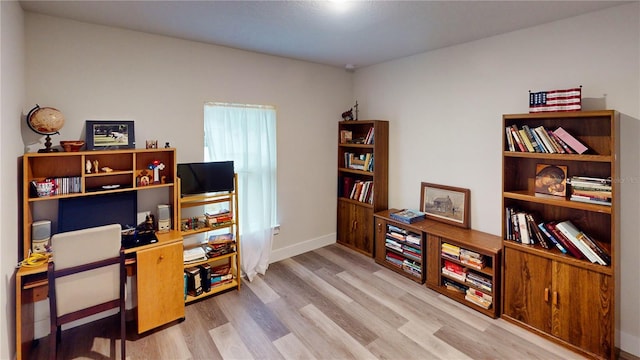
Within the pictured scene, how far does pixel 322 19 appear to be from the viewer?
2512 mm

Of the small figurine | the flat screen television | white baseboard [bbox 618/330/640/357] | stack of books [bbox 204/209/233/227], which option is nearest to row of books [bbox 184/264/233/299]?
stack of books [bbox 204/209/233/227]

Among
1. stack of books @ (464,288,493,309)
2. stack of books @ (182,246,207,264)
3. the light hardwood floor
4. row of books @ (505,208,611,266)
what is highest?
row of books @ (505,208,611,266)

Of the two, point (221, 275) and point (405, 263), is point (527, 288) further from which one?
point (221, 275)

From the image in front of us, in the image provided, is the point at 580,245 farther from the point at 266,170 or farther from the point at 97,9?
the point at 97,9

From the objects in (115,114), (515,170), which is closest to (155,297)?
(115,114)

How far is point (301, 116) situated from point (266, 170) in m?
0.87

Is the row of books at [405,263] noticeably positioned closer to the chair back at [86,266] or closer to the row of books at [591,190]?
the row of books at [591,190]

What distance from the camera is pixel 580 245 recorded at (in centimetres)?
229

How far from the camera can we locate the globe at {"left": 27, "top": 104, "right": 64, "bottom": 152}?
226 cm

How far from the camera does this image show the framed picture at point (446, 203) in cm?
329

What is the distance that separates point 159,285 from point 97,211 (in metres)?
0.83

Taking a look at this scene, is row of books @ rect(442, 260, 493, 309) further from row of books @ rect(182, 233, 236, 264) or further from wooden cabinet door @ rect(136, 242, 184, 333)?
wooden cabinet door @ rect(136, 242, 184, 333)

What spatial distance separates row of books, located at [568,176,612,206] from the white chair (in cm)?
332

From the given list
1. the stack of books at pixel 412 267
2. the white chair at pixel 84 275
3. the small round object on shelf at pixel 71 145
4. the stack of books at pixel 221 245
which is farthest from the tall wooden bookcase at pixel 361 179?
the small round object on shelf at pixel 71 145
